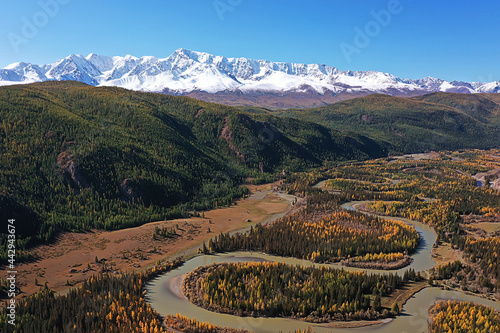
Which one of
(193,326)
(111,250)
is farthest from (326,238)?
(111,250)

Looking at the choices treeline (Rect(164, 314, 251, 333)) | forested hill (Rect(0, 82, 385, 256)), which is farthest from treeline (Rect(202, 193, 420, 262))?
forested hill (Rect(0, 82, 385, 256))

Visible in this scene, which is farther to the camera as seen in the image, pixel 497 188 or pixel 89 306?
pixel 497 188

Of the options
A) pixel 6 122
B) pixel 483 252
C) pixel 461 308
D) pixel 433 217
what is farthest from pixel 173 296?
pixel 6 122

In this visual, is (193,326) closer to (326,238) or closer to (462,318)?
(462,318)

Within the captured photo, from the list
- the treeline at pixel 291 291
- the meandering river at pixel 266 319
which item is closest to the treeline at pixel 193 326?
the meandering river at pixel 266 319

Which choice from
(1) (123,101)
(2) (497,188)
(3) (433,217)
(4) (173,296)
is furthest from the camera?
(1) (123,101)

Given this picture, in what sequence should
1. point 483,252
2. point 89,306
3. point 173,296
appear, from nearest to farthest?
point 89,306 < point 173,296 < point 483,252

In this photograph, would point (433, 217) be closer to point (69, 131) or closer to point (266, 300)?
point (266, 300)

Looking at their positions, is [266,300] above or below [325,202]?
below
